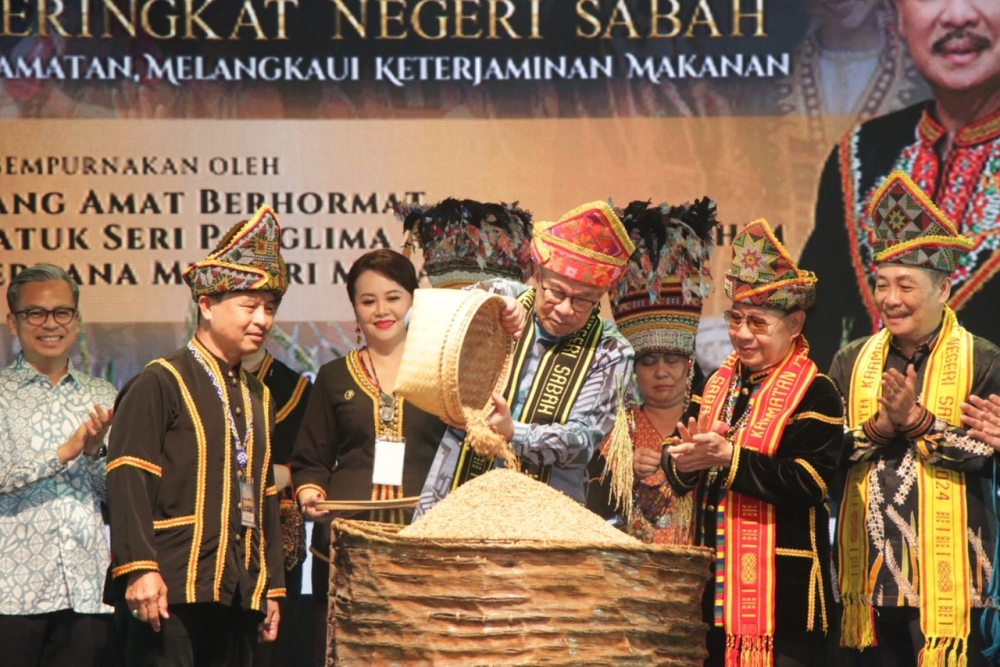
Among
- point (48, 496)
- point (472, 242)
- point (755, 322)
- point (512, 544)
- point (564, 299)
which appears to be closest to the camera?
point (512, 544)

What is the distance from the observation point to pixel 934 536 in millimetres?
3975

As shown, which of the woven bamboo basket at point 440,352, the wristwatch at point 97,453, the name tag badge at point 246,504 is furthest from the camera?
the wristwatch at point 97,453

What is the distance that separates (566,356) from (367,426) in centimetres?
75

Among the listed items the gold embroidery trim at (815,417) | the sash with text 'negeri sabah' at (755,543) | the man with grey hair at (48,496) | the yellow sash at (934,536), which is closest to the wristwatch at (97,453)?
the man with grey hair at (48,496)

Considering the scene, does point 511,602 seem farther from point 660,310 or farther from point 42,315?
point 42,315

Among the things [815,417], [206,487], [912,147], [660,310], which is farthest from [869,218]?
[206,487]

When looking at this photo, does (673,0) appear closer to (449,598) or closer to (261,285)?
(261,285)

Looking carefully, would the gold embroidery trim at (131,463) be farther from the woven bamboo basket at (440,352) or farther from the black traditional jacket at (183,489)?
the woven bamboo basket at (440,352)

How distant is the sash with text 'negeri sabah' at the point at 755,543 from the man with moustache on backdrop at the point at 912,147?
1.51 meters

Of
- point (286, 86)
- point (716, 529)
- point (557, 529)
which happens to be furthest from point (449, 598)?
point (286, 86)

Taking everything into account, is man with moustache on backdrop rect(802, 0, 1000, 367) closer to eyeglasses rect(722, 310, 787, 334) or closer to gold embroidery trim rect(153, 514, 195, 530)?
eyeglasses rect(722, 310, 787, 334)

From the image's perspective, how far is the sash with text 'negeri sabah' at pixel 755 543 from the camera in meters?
3.75

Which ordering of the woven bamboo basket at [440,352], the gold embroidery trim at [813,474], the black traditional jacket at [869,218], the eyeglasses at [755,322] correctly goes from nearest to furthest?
the woven bamboo basket at [440,352] → the gold embroidery trim at [813,474] → the eyeglasses at [755,322] → the black traditional jacket at [869,218]

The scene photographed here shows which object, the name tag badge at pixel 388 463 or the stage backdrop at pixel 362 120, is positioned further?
the stage backdrop at pixel 362 120
